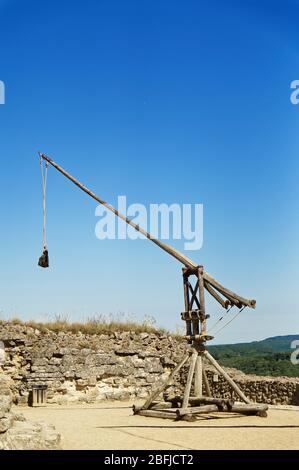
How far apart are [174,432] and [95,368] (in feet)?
24.1

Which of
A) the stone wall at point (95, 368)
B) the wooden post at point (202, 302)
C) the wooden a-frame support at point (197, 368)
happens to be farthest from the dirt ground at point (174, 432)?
the stone wall at point (95, 368)

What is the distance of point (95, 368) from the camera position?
15.4 meters

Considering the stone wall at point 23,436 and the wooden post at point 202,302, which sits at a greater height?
the wooden post at point 202,302

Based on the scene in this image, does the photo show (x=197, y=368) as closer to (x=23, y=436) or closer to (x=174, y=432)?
(x=174, y=432)

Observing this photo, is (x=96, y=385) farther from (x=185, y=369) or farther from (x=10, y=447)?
(x=10, y=447)

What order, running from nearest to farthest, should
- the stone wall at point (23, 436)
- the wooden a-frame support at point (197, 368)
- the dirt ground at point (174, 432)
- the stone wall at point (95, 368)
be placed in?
the stone wall at point (23, 436)
the dirt ground at point (174, 432)
the wooden a-frame support at point (197, 368)
the stone wall at point (95, 368)

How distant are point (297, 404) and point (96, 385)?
571 cm

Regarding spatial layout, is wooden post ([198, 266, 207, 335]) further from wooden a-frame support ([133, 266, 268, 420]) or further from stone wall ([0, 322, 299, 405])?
stone wall ([0, 322, 299, 405])

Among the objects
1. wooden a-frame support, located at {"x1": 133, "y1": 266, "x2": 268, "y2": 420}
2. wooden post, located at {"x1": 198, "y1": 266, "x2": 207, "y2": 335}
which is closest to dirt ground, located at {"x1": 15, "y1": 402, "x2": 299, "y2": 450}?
wooden a-frame support, located at {"x1": 133, "y1": 266, "x2": 268, "y2": 420}

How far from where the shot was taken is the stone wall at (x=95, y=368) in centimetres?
1434

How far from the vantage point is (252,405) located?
10375mm

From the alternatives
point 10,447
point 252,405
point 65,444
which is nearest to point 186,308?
point 252,405

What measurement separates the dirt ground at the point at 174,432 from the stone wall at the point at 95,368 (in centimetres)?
295

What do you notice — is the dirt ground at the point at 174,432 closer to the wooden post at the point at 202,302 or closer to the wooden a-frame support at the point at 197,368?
the wooden a-frame support at the point at 197,368
